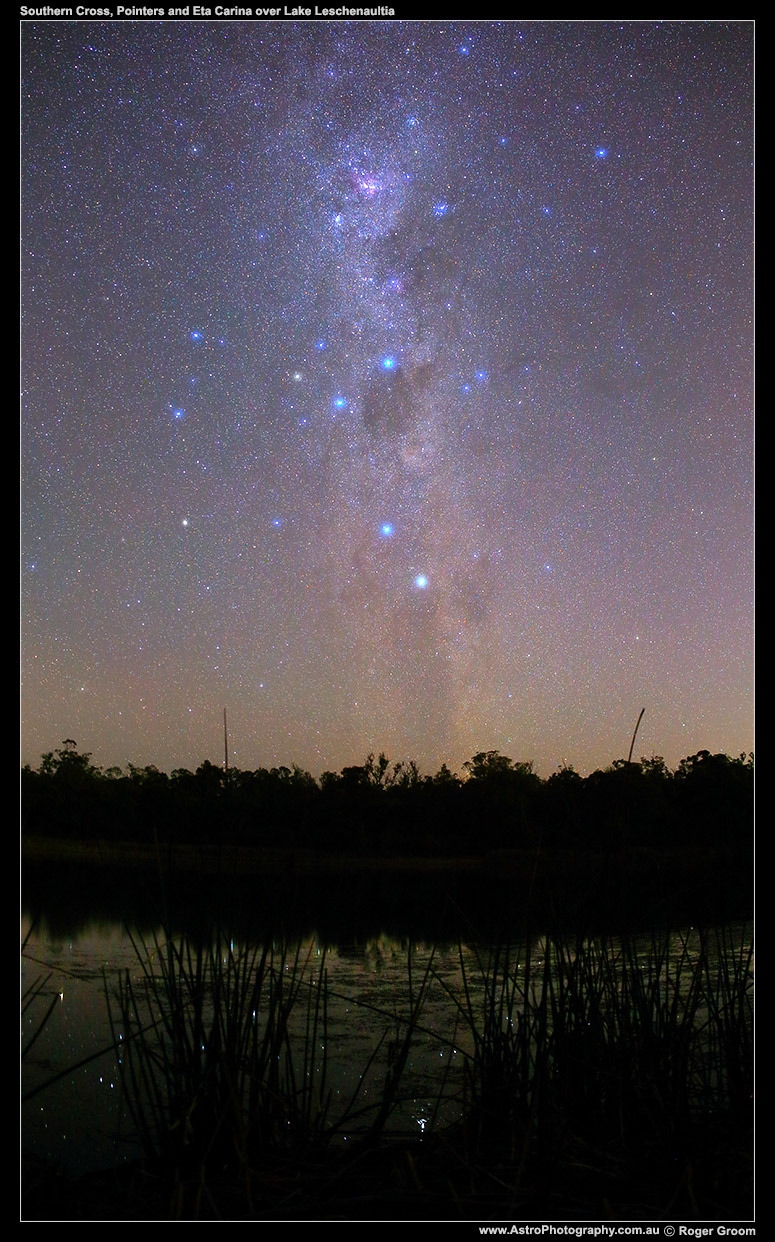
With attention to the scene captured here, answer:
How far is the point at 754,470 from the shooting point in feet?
6.19

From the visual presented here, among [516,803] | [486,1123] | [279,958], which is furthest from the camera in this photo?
[279,958]

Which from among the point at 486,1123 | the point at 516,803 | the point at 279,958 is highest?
the point at 516,803

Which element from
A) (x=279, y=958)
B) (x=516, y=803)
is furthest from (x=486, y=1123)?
(x=279, y=958)

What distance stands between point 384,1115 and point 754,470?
2.06m

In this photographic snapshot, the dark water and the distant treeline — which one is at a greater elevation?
the distant treeline

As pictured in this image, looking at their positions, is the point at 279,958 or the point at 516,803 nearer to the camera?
the point at 516,803

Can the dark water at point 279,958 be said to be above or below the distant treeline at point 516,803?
below

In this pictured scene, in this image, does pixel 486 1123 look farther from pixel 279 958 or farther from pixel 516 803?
pixel 279 958

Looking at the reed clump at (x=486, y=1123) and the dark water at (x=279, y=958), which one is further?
the dark water at (x=279, y=958)

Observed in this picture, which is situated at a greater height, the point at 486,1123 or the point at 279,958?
the point at 486,1123

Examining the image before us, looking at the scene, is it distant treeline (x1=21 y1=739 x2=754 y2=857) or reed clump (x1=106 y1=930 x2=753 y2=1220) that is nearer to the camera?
reed clump (x1=106 y1=930 x2=753 y2=1220)
